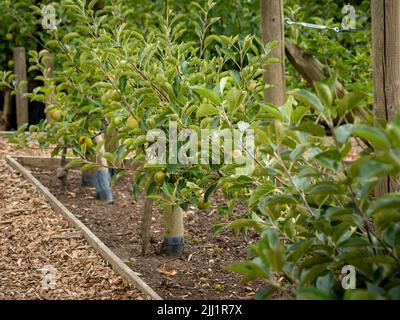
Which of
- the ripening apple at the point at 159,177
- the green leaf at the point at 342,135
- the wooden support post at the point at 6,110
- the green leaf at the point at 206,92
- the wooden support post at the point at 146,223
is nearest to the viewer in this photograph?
the green leaf at the point at 342,135

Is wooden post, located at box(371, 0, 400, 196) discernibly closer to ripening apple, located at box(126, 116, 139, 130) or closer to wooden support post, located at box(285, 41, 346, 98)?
ripening apple, located at box(126, 116, 139, 130)

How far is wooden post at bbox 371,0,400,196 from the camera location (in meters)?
3.60

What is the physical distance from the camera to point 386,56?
365 centimetres

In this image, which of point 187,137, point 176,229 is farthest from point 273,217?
point 176,229

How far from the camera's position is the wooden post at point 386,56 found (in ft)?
11.8

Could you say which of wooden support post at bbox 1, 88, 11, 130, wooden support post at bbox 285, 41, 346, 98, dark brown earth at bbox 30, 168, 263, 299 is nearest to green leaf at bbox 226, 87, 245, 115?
dark brown earth at bbox 30, 168, 263, 299

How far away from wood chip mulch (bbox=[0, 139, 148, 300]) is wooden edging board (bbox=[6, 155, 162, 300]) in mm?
31

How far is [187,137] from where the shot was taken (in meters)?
3.38

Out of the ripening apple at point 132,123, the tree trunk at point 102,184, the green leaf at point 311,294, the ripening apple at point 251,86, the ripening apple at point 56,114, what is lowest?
the green leaf at point 311,294

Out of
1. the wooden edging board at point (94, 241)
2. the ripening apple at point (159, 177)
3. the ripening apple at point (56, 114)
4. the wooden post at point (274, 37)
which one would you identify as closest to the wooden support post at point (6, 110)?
the wooden edging board at point (94, 241)

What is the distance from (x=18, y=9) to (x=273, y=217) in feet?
20.9

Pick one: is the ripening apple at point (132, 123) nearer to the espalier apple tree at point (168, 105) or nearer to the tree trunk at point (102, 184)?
the espalier apple tree at point (168, 105)

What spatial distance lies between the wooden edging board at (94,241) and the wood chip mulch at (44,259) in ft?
0.10
